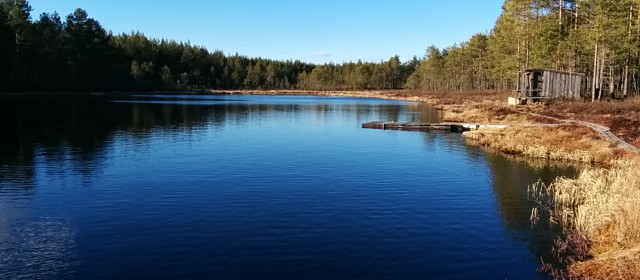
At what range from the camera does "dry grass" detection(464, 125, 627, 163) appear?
108ft

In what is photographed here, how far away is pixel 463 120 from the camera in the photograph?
62906 millimetres

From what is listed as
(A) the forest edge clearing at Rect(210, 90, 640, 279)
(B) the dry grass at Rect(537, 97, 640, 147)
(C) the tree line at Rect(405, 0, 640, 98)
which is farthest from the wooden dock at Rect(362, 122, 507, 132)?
(C) the tree line at Rect(405, 0, 640, 98)

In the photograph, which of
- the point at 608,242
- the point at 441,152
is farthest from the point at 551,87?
the point at 608,242

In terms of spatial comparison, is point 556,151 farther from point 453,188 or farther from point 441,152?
point 453,188

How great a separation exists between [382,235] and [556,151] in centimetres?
2297

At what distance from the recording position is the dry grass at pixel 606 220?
14.1 meters

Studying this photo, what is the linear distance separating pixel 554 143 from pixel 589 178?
51.5 feet

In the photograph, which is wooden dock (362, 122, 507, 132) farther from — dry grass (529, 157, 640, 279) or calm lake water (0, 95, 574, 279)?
dry grass (529, 157, 640, 279)

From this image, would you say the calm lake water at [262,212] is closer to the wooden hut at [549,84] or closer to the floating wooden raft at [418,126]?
the floating wooden raft at [418,126]

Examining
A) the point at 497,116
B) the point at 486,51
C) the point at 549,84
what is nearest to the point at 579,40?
the point at 549,84

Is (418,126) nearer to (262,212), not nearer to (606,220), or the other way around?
(262,212)

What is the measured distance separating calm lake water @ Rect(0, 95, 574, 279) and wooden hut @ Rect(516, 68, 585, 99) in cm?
3355

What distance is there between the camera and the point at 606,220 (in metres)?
16.7

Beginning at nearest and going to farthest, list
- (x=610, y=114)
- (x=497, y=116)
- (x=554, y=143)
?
1. (x=554, y=143)
2. (x=610, y=114)
3. (x=497, y=116)
